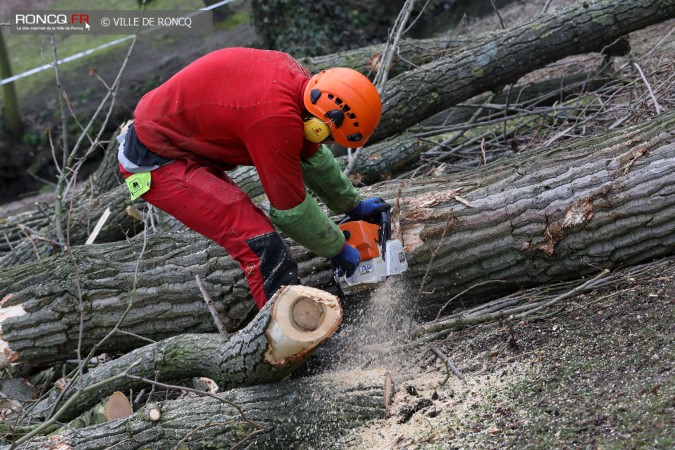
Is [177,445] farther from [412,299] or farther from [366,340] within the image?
[412,299]

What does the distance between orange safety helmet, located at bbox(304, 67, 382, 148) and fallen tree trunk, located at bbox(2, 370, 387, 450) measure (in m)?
1.15

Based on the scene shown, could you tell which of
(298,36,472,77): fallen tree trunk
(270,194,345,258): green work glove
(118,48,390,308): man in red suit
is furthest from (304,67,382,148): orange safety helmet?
(298,36,472,77): fallen tree trunk

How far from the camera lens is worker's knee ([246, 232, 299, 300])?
3598mm

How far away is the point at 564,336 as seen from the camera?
3.39m

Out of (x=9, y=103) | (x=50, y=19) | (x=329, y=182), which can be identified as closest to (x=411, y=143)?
(x=329, y=182)

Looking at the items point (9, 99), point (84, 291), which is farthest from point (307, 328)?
point (9, 99)

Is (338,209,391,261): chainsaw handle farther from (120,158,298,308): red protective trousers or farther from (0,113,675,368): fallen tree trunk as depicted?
(120,158,298,308): red protective trousers

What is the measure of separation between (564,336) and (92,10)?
14321 millimetres

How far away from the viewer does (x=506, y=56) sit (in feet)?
19.6

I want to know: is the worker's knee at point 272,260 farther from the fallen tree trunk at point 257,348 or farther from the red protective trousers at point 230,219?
the fallen tree trunk at point 257,348

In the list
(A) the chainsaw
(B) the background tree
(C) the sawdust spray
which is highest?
(A) the chainsaw

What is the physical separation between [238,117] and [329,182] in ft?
2.20

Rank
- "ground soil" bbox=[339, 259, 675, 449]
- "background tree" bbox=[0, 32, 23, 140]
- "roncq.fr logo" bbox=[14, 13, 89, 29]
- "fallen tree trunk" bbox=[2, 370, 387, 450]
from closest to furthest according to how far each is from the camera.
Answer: "ground soil" bbox=[339, 259, 675, 449] < "fallen tree trunk" bbox=[2, 370, 387, 450] < "background tree" bbox=[0, 32, 23, 140] < "roncq.fr logo" bbox=[14, 13, 89, 29]

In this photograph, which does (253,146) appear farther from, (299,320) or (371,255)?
(299,320)
